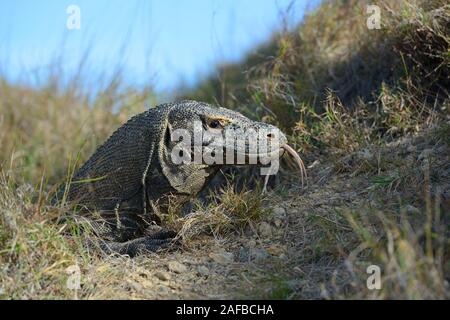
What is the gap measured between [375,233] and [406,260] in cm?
79

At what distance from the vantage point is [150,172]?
17.4 feet

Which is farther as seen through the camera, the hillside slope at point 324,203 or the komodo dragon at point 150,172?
the komodo dragon at point 150,172

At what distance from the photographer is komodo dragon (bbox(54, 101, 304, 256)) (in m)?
5.27

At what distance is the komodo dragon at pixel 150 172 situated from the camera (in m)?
5.27

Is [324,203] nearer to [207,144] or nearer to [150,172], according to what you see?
[207,144]

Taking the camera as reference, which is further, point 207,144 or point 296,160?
point 296,160

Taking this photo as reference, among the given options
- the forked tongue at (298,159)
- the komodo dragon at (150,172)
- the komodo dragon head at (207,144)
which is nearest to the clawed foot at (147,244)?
the komodo dragon at (150,172)

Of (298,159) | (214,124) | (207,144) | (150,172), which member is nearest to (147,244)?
(150,172)

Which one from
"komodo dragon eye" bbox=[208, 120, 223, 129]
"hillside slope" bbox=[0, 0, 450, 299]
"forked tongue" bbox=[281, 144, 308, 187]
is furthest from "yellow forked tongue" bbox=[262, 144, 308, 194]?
"komodo dragon eye" bbox=[208, 120, 223, 129]

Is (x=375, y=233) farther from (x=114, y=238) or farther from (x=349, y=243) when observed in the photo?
(x=114, y=238)

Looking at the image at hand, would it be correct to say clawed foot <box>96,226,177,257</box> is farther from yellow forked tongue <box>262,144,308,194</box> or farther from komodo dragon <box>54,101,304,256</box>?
yellow forked tongue <box>262,144,308,194</box>

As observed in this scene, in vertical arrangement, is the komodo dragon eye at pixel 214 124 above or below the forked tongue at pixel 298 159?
above

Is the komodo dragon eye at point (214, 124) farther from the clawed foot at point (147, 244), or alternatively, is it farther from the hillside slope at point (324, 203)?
the clawed foot at point (147, 244)

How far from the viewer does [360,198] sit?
5234 mm
